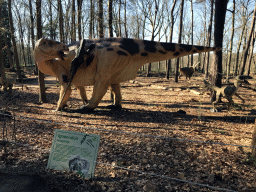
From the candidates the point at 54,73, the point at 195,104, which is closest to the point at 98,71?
the point at 54,73

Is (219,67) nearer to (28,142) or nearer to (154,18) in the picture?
(28,142)

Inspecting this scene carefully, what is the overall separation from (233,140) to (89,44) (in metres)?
4.32

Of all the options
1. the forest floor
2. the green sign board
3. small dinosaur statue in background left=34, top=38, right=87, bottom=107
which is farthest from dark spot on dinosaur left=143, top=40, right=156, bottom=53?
the green sign board

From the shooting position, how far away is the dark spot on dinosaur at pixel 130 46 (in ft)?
16.7

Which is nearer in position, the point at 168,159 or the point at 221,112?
the point at 168,159

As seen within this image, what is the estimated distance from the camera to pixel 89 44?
5.19 meters

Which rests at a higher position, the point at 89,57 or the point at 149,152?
the point at 89,57

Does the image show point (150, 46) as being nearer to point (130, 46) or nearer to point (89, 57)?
point (130, 46)

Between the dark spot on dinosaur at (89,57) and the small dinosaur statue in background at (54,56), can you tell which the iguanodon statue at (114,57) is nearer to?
the dark spot on dinosaur at (89,57)

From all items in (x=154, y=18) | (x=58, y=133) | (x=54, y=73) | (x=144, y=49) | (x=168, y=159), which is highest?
(x=154, y=18)

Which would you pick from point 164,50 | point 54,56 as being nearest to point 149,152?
point 164,50

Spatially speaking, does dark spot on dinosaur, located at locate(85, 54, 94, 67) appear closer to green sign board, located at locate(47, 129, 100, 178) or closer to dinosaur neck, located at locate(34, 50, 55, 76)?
dinosaur neck, located at locate(34, 50, 55, 76)

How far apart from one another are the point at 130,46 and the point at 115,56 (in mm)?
546

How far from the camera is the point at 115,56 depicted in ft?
16.4
